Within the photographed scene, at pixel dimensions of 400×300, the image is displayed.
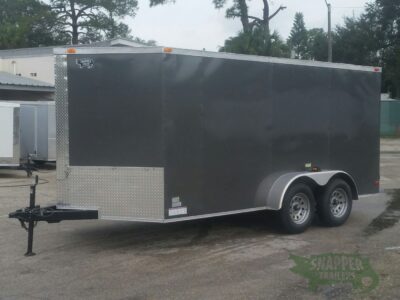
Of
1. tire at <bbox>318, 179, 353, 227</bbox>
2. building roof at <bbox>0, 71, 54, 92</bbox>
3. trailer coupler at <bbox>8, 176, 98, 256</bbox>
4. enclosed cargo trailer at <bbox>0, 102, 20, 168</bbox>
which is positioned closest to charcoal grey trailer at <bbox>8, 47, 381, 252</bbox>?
trailer coupler at <bbox>8, 176, 98, 256</bbox>

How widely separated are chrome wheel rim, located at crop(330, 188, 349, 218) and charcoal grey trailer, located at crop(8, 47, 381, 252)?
67 cm

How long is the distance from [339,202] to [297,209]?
3.69ft

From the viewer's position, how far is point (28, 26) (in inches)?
2094

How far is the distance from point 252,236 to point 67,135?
3.22 m

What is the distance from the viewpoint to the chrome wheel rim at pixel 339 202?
9.93 meters

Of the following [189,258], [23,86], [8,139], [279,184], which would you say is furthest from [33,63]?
[189,258]

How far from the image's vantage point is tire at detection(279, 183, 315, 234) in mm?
8961

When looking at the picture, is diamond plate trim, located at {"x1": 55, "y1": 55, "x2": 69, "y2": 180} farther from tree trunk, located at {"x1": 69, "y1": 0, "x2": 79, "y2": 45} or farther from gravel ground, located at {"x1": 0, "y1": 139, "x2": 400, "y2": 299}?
tree trunk, located at {"x1": 69, "y1": 0, "x2": 79, "y2": 45}

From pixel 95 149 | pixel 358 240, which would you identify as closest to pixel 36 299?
pixel 95 149

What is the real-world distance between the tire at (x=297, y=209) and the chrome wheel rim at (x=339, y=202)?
1.86 ft

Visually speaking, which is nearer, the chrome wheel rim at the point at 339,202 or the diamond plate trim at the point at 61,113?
the diamond plate trim at the point at 61,113

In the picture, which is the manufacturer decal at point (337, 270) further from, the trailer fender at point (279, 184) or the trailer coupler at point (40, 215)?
the trailer coupler at point (40, 215)

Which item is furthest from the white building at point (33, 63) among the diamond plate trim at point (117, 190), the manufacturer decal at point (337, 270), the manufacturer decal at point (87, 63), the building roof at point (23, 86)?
the manufacturer decal at point (337, 270)

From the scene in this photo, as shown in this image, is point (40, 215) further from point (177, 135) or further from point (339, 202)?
point (339, 202)
